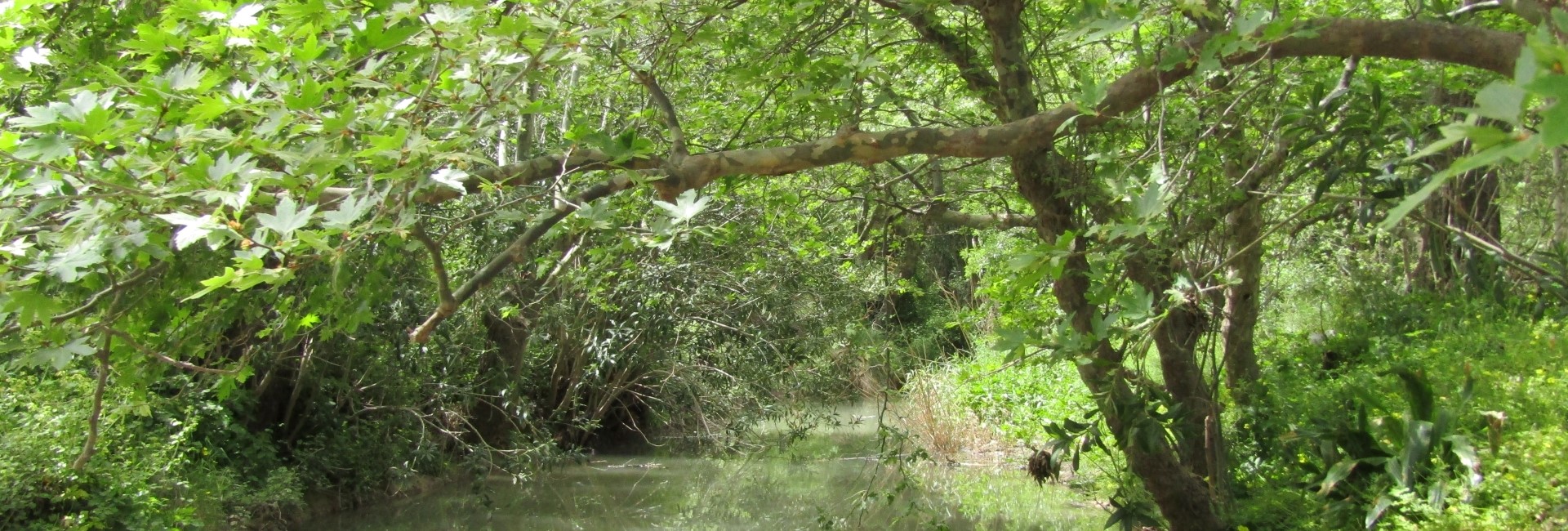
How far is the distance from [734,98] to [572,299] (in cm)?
529

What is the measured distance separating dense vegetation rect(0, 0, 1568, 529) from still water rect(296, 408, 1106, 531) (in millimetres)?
386

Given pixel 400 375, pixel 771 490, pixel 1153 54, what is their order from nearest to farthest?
pixel 1153 54
pixel 400 375
pixel 771 490

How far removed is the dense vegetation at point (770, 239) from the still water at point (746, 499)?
0.39 m

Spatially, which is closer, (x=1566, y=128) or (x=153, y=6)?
(x=1566, y=128)

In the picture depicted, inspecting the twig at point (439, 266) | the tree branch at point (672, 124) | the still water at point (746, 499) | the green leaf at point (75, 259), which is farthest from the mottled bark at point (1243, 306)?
the green leaf at point (75, 259)

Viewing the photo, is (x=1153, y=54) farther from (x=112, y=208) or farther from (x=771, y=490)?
(x=771, y=490)

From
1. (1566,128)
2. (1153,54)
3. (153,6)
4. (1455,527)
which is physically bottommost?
(1455,527)

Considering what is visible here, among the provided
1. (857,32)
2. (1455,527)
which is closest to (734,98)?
(857,32)

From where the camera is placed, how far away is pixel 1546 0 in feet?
9.98

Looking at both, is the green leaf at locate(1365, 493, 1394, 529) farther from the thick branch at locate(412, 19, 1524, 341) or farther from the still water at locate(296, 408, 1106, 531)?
the still water at locate(296, 408, 1106, 531)

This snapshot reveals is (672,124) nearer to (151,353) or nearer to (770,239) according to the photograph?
(151,353)

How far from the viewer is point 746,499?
10.5 metres

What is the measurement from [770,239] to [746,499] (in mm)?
3083

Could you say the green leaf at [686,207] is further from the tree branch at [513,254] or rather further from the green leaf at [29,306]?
the green leaf at [29,306]
